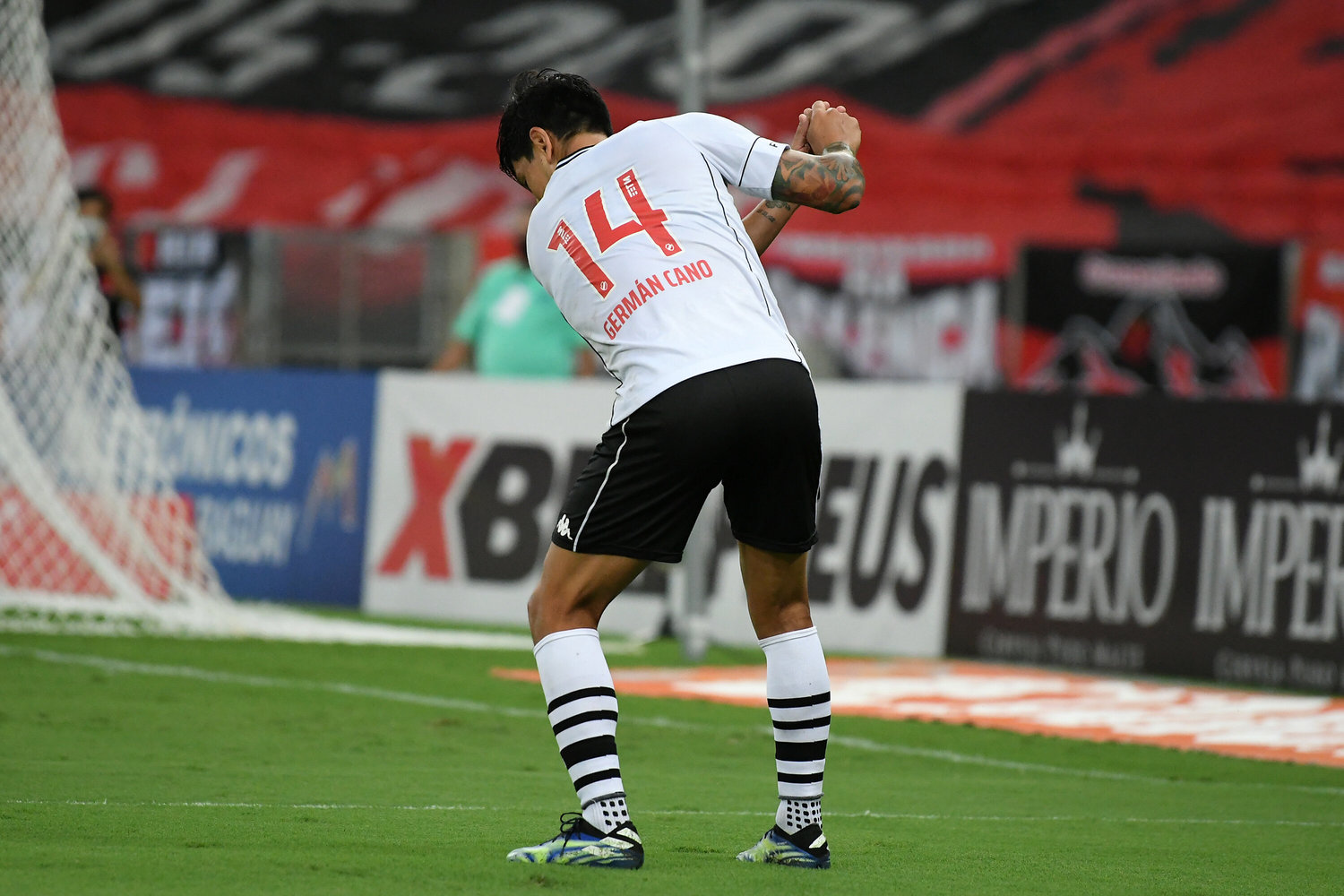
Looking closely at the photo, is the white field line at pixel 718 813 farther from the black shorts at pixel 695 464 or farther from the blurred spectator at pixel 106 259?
the blurred spectator at pixel 106 259

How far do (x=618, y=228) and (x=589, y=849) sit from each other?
149 cm

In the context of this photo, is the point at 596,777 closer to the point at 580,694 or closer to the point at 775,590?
the point at 580,694

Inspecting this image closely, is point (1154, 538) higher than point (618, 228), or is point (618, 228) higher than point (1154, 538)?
point (618, 228)

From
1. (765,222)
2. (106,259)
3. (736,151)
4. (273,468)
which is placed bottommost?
(273,468)

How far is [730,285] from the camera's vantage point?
491cm

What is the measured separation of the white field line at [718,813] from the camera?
5535mm

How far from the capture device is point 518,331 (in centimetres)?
1296

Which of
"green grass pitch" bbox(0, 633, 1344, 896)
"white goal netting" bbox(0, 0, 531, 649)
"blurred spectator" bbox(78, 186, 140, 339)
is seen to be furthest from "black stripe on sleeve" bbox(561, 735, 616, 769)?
"blurred spectator" bbox(78, 186, 140, 339)

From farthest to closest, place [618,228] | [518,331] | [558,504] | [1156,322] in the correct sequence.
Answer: [1156,322] → [518,331] → [558,504] → [618,228]

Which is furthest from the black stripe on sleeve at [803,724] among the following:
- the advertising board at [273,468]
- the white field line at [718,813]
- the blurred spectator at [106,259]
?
the blurred spectator at [106,259]

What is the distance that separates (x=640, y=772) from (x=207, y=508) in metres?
7.48

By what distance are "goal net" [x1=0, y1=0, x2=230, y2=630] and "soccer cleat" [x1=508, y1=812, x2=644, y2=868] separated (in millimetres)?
6561

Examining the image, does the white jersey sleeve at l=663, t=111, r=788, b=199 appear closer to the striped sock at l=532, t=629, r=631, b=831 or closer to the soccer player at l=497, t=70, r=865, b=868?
the soccer player at l=497, t=70, r=865, b=868

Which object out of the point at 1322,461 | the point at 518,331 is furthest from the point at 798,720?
the point at 518,331
